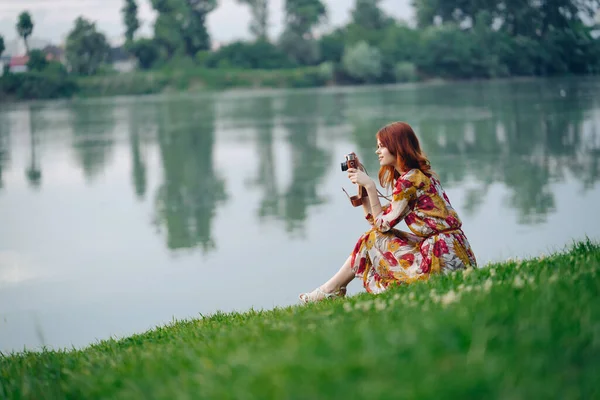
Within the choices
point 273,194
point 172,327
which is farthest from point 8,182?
point 172,327

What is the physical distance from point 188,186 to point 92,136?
1250cm

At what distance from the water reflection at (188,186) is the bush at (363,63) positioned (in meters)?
32.2

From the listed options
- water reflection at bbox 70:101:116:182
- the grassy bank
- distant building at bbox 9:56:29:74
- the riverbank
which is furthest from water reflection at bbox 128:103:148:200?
the grassy bank

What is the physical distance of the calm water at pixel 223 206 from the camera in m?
9.30

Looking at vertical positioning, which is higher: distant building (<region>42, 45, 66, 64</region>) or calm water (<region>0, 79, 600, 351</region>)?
distant building (<region>42, 45, 66, 64</region>)

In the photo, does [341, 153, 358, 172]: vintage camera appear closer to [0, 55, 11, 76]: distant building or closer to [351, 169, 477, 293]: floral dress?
[351, 169, 477, 293]: floral dress

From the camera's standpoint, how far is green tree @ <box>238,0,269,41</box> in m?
69.0

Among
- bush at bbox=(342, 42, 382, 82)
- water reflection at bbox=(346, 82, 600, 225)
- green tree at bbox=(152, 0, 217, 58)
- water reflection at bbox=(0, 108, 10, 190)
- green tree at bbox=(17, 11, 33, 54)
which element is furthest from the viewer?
bush at bbox=(342, 42, 382, 82)

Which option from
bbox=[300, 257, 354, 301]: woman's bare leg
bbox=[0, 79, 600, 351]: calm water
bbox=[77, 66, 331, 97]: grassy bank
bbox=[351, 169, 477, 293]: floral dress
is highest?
bbox=[77, 66, 331, 97]: grassy bank

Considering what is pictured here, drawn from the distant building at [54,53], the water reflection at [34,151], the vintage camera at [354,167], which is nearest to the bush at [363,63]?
the distant building at [54,53]

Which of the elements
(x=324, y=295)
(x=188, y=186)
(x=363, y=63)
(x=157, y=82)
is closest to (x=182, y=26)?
(x=157, y=82)

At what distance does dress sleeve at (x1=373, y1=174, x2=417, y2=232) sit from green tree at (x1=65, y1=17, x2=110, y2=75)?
127 feet

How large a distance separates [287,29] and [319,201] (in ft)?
190

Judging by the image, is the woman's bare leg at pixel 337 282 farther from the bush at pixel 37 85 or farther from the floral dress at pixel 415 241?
the bush at pixel 37 85
